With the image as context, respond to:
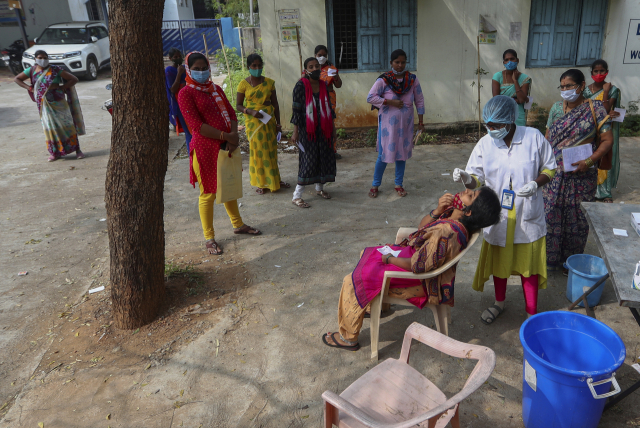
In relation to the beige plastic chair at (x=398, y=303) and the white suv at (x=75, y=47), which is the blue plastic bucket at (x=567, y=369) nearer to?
the beige plastic chair at (x=398, y=303)

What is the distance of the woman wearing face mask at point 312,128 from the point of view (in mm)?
5383

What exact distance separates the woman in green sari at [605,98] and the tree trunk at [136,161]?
456cm

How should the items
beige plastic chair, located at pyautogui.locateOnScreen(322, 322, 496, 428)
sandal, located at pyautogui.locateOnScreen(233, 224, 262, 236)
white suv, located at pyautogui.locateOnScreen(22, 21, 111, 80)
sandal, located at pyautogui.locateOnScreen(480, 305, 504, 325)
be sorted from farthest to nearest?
white suv, located at pyautogui.locateOnScreen(22, 21, 111, 80) < sandal, located at pyautogui.locateOnScreen(233, 224, 262, 236) < sandal, located at pyautogui.locateOnScreen(480, 305, 504, 325) < beige plastic chair, located at pyautogui.locateOnScreen(322, 322, 496, 428)

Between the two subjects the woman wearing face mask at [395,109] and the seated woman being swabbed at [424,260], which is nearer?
the seated woman being swabbed at [424,260]

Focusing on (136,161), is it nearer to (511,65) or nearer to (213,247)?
(213,247)

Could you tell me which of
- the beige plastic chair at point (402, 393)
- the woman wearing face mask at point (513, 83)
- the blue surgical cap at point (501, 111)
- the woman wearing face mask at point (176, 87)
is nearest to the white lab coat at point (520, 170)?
the blue surgical cap at point (501, 111)

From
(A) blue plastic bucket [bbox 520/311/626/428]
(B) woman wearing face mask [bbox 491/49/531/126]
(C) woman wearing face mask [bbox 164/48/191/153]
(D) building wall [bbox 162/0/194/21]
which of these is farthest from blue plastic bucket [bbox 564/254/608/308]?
(D) building wall [bbox 162/0/194/21]

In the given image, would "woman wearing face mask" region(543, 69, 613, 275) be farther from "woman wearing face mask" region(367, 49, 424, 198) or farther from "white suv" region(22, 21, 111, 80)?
"white suv" region(22, 21, 111, 80)

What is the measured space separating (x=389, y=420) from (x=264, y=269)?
2424 mm

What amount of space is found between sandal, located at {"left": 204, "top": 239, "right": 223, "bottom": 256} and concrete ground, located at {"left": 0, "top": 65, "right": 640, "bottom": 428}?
0.33 feet

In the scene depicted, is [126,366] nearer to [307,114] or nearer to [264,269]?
[264,269]

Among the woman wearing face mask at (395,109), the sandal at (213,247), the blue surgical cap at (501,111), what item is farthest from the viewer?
the woman wearing face mask at (395,109)

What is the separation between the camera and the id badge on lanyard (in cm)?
317

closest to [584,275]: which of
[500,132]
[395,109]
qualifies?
[500,132]
